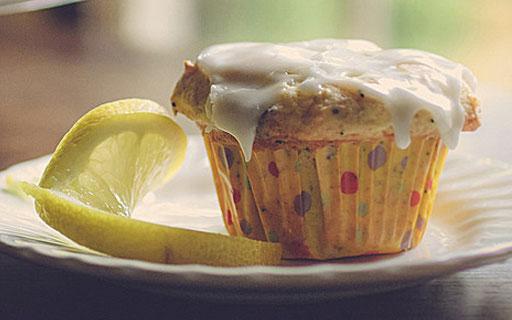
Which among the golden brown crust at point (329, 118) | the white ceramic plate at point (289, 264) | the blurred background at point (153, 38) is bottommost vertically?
the blurred background at point (153, 38)

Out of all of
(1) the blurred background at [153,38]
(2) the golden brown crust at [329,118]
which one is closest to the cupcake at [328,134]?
(2) the golden brown crust at [329,118]

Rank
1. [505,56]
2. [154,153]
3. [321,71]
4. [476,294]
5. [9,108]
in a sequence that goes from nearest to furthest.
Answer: [476,294], [321,71], [154,153], [9,108], [505,56]

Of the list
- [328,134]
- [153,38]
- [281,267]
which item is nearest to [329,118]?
[328,134]

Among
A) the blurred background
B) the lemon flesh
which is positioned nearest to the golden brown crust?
the lemon flesh

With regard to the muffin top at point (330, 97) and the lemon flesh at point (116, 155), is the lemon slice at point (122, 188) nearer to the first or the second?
the lemon flesh at point (116, 155)

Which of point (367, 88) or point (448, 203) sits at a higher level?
point (367, 88)

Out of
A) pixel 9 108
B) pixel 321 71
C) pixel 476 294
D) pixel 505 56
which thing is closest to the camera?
pixel 476 294

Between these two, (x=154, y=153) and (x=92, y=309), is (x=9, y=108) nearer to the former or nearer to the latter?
(x=154, y=153)

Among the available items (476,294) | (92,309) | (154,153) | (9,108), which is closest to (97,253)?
(92,309)
